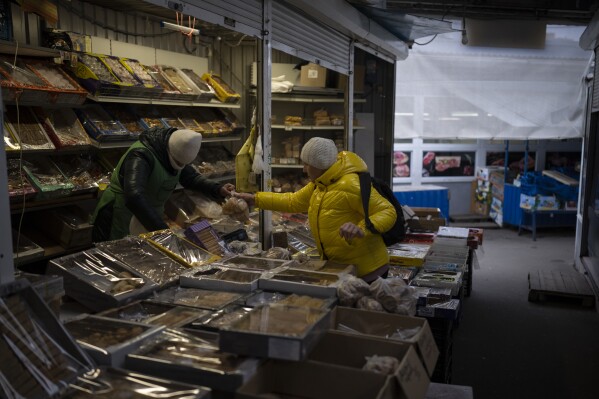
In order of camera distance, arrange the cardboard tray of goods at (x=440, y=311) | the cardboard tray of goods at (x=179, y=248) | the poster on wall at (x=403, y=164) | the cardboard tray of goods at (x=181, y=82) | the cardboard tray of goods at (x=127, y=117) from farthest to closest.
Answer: the poster on wall at (x=403, y=164) → the cardboard tray of goods at (x=181, y=82) → the cardboard tray of goods at (x=127, y=117) → the cardboard tray of goods at (x=440, y=311) → the cardboard tray of goods at (x=179, y=248)

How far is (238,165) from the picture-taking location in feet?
14.6

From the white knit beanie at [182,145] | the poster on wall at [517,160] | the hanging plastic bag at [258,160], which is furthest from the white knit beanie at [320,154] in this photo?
the poster on wall at [517,160]

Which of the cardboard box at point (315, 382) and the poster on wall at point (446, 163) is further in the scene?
the poster on wall at point (446, 163)

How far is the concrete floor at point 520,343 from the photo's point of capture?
4645mm

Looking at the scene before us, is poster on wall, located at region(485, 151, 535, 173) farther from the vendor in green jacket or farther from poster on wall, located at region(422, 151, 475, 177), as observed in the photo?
the vendor in green jacket

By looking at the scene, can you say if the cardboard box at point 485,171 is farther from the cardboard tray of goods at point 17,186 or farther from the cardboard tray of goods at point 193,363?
the cardboard tray of goods at point 193,363

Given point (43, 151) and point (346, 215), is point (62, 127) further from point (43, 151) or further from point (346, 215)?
point (346, 215)

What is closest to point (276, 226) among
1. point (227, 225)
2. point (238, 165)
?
point (227, 225)

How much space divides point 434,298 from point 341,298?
67.7 inches

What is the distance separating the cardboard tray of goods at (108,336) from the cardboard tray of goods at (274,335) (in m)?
0.33

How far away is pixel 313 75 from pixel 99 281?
4989mm

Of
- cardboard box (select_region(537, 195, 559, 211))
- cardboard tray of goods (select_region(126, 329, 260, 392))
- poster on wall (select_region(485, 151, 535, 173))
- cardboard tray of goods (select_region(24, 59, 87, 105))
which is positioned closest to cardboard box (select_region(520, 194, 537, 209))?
cardboard box (select_region(537, 195, 559, 211))

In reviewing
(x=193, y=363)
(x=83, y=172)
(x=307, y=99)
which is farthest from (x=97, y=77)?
(x=307, y=99)

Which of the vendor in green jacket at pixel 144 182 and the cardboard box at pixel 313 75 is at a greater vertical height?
the cardboard box at pixel 313 75
